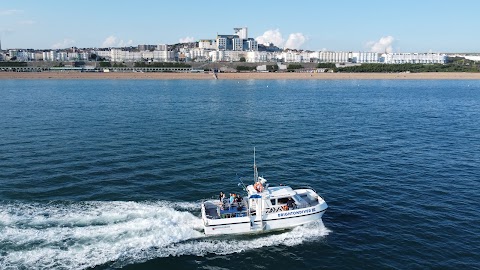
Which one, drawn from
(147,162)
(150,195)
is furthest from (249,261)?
(147,162)

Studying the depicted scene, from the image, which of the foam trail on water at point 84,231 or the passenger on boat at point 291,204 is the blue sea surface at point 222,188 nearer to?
the foam trail on water at point 84,231

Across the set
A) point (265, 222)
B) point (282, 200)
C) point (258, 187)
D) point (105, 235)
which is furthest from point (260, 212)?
point (105, 235)

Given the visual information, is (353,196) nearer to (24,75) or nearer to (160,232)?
(160,232)

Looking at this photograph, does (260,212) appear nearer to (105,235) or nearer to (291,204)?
(291,204)

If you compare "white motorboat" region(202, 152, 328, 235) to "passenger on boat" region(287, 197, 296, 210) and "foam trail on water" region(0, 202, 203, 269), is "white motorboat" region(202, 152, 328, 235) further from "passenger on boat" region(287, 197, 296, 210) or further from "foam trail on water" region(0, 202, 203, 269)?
"foam trail on water" region(0, 202, 203, 269)

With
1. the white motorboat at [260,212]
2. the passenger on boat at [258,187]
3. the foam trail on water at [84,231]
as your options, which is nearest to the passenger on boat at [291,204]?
the white motorboat at [260,212]

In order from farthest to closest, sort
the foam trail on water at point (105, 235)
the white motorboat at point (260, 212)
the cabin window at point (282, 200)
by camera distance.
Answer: the cabin window at point (282, 200) → the white motorboat at point (260, 212) → the foam trail on water at point (105, 235)
